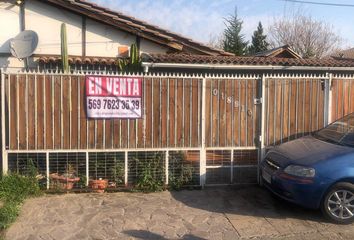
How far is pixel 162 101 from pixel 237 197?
2.19 meters

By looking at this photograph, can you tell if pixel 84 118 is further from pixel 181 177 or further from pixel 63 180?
pixel 181 177

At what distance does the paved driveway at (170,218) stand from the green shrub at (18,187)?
0.23 m

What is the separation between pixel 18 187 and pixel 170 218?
2741 mm

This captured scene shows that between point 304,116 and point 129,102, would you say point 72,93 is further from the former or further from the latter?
point 304,116

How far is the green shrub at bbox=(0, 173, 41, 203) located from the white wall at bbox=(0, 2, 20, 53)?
4846 millimetres

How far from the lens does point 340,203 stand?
5883mm

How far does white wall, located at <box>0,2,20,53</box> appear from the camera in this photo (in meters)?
10.6

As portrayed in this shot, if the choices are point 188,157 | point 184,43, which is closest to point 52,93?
point 188,157

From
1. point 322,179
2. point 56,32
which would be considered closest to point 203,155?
point 322,179

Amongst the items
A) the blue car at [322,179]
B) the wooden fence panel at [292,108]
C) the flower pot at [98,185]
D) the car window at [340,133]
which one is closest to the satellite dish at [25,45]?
the flower pot at [98,185]

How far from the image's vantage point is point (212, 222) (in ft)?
19.4

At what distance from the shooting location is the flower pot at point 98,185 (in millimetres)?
7254

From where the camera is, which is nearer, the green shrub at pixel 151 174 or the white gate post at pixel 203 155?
the green shrub at pixel 151 174

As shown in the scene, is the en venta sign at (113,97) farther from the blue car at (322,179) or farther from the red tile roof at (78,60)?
the red tile roof at (78,60)
